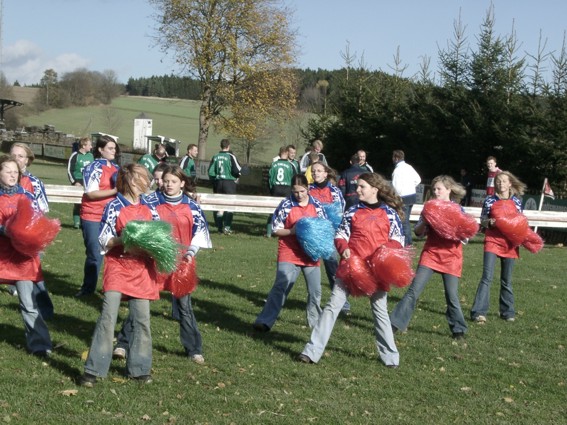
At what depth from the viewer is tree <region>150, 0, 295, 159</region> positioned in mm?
50219

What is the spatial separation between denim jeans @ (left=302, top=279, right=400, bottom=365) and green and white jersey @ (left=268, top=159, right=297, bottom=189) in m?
11.0

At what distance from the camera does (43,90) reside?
9812 cm

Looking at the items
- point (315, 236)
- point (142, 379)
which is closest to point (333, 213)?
point (315, 236)

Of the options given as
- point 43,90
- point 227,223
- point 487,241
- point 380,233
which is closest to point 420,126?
point 227,223

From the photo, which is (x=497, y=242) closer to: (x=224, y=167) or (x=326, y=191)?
(x=326, y=191)

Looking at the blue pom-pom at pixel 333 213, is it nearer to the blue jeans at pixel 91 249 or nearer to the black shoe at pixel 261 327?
the black shoe at pixel 261 327

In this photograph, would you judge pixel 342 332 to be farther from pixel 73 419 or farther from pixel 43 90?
pixel 43 90

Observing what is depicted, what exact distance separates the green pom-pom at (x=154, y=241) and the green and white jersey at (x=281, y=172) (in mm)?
12181

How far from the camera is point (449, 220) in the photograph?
30.4 feet

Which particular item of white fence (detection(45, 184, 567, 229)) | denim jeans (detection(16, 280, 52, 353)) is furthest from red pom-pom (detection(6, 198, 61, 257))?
white fence (detection(45, 184, 567, 229))

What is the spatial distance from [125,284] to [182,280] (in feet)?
2.63

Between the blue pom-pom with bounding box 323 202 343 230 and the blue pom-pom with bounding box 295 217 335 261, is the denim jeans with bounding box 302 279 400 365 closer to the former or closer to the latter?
the blue pom-pom with bounding box 295 217 335 261

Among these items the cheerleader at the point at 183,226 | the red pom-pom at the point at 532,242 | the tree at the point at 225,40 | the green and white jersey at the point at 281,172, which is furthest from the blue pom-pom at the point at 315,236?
the tree at the point at 225,40

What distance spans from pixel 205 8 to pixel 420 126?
2340 centimetres
